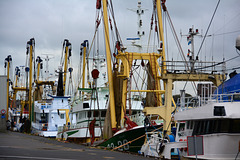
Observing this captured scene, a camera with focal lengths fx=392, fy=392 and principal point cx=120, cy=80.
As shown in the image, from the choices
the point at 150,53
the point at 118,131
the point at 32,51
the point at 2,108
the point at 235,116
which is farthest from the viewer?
the point at 32,51

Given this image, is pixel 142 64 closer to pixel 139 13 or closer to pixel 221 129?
pixel 139 13

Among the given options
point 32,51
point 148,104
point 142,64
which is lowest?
point 148,104

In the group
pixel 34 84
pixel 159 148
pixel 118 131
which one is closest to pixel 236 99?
pixel 159 148

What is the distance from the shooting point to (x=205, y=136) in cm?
1515

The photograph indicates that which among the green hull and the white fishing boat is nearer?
the green hull

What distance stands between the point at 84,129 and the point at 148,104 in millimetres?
7163

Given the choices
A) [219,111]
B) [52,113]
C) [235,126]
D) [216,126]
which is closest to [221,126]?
[216,126]

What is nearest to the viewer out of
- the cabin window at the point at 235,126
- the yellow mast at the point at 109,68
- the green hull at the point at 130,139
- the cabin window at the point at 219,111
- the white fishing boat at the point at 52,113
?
the cabin window at the point at 219,111

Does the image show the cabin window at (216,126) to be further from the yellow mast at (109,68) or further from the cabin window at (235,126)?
the yellow mast at (109,68)

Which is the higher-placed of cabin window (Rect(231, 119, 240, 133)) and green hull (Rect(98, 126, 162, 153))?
cabin window (Rect(231, 119, 240, 133))

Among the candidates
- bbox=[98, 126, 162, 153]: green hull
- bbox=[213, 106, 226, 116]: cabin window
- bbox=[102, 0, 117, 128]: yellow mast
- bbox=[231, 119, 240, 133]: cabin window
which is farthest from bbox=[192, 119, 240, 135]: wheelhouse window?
bbox=[102, 0, 117, 128]: yellow mast

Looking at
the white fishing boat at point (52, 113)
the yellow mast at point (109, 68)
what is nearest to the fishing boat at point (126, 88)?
the yellow mast at point (109, 68)

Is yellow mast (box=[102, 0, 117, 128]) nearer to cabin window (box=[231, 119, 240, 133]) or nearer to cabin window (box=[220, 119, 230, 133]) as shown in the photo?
A: cabin window (box=[220, 119, 230, 133])

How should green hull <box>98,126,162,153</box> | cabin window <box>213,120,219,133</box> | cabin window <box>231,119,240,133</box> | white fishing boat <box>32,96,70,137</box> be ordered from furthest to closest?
white fishing boat <box>32,96,70,137</box> < green hull <box>98,126,162,153</box> < cabin window <box>213,120,219,133</box> < cabin window <box>231,119,240,133</box>
